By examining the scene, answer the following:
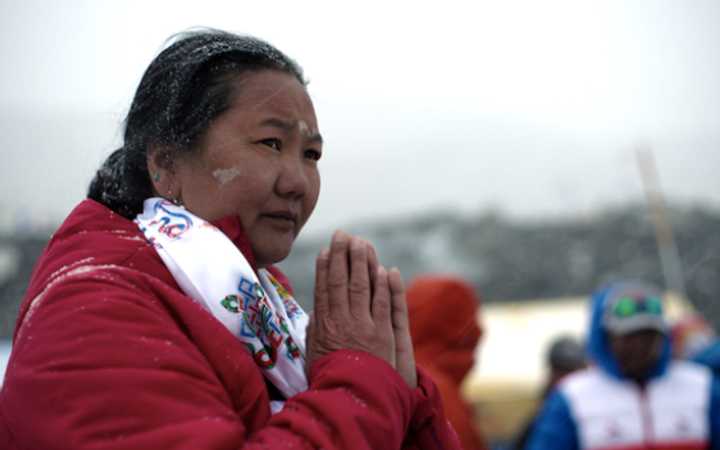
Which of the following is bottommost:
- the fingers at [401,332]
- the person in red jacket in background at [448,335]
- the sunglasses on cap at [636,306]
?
the sunglasses on cap at [636,306]

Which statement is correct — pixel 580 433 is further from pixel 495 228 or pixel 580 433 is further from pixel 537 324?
pixel 495 228

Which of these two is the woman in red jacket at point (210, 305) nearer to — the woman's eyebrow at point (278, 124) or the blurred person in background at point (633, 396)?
the woman's eyebrow at point (278, 124)

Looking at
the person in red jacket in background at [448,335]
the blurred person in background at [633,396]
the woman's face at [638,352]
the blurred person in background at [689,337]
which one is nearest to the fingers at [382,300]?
the person in red jacket in background at [448,335]

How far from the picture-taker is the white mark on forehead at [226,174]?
1.18 m

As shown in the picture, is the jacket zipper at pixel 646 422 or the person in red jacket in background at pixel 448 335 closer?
the person in red jacket in background at pixel 448 335

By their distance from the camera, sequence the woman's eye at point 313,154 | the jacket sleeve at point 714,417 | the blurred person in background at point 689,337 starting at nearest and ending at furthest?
the woman's eye at point 313,154 → the jacket sleeve at point 714,417 → the blurred person in background at point 689,337

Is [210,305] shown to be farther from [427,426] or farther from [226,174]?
[427,426]

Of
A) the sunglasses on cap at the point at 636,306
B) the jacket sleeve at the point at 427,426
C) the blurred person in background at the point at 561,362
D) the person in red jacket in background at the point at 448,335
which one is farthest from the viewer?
the blurred person in background at the point at 561,362

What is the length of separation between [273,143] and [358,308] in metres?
0.33

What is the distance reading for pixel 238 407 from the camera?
106 cm

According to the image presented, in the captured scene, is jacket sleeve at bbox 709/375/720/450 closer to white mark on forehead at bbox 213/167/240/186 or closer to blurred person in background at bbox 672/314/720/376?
white mark on forehead at bbox 213/167/240/186

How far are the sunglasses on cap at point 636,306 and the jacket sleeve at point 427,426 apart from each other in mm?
2591

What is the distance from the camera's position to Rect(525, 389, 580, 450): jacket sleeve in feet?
11.0

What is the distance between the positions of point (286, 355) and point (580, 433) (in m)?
2.57
